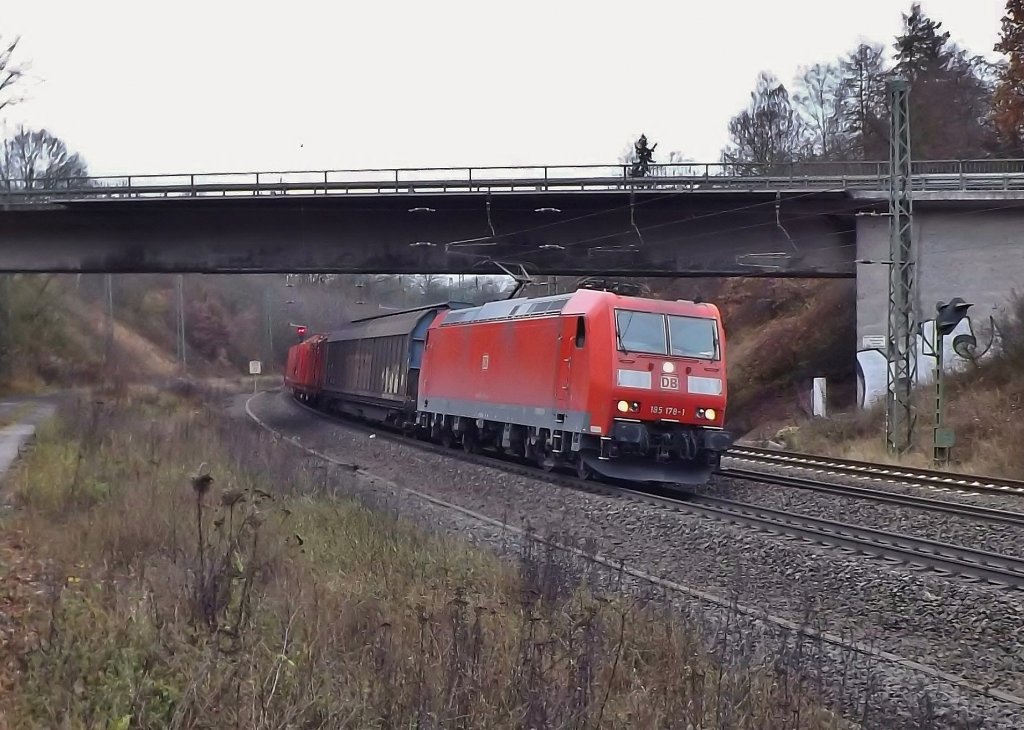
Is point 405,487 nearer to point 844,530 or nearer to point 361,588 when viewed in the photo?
point 844,530

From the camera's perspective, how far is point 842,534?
12.4m

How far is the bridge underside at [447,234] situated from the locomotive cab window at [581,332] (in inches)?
519

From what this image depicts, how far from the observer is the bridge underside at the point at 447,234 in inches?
1192

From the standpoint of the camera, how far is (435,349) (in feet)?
82.2

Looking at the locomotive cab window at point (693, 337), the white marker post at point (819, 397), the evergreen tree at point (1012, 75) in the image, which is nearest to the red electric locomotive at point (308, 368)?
the white marker post at point (819, 397)

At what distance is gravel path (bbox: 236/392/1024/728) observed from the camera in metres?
7.08

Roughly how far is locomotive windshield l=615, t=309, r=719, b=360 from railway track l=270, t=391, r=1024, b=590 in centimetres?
222

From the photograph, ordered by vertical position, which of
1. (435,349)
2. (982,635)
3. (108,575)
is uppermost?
(435,349)

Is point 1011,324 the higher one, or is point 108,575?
point 1011,324

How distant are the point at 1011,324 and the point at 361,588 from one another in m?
20.5

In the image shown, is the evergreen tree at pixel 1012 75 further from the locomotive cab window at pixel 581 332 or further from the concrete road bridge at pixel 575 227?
the locomotive cab window at pixel 581 332

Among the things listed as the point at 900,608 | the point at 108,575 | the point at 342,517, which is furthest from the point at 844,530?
the point at 108,575

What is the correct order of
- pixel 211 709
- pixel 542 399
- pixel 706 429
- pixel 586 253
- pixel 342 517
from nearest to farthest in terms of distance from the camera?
pixel 211 709 < pixel 342 517 < pixel 706 429 < pixel 542 399 < pixel 586 253

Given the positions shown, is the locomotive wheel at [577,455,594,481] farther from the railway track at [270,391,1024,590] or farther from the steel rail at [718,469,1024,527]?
the steel rail at [718,469,1024,527]
